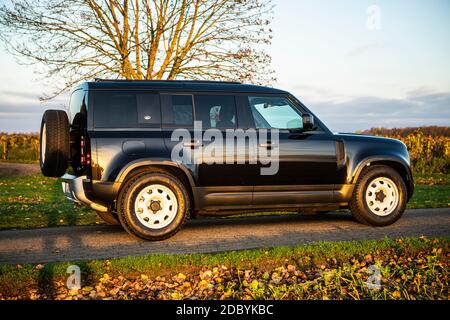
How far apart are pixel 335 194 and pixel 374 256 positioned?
175cm

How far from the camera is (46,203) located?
13.6 meters

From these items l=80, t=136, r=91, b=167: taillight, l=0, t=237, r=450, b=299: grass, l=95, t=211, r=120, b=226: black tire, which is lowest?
l=0, t=237, r=450, b=299: grass

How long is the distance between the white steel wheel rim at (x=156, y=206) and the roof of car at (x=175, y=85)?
1405 mm

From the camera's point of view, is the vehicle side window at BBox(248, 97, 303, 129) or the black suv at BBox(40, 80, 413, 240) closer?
the black suv at BBox(40, 80, 413, 240)

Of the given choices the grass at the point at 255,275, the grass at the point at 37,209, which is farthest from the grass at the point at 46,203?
the grass at the point at 255,275

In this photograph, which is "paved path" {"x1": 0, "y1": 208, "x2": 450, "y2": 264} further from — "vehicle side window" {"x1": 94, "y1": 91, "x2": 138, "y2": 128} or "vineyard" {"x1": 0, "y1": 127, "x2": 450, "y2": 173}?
"vineyard" {"x1": 0, "y1": 127, "x2": 450, "y2": 173}

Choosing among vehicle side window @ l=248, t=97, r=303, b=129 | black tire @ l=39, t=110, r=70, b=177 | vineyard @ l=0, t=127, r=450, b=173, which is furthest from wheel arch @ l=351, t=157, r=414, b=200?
vineyard @ l=0, t=127, r=450, b=173

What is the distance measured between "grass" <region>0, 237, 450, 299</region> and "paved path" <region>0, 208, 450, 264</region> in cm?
55

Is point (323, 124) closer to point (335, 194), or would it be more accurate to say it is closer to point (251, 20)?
point (335, 194)

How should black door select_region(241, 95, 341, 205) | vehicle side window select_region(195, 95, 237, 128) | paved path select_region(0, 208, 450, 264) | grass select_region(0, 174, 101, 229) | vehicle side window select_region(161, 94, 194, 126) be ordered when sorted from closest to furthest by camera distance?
paved path select_region(0, 208, 450, 264) < vehicle side window select_region(161, 94, 194, 126) < vehicle side window select_region(195, 95, 237, 128) < black door select_region(241, 95, 341, 205) < grass select_region(0, 174, 101, 229)

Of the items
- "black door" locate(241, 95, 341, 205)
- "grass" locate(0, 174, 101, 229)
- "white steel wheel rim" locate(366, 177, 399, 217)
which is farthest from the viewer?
"grass" locate(0, 174, 101, 229)

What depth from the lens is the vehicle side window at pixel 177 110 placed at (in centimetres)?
766

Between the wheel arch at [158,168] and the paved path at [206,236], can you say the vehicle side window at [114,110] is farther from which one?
the paved path at [206,236]

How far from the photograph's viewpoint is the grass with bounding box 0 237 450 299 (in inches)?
214
